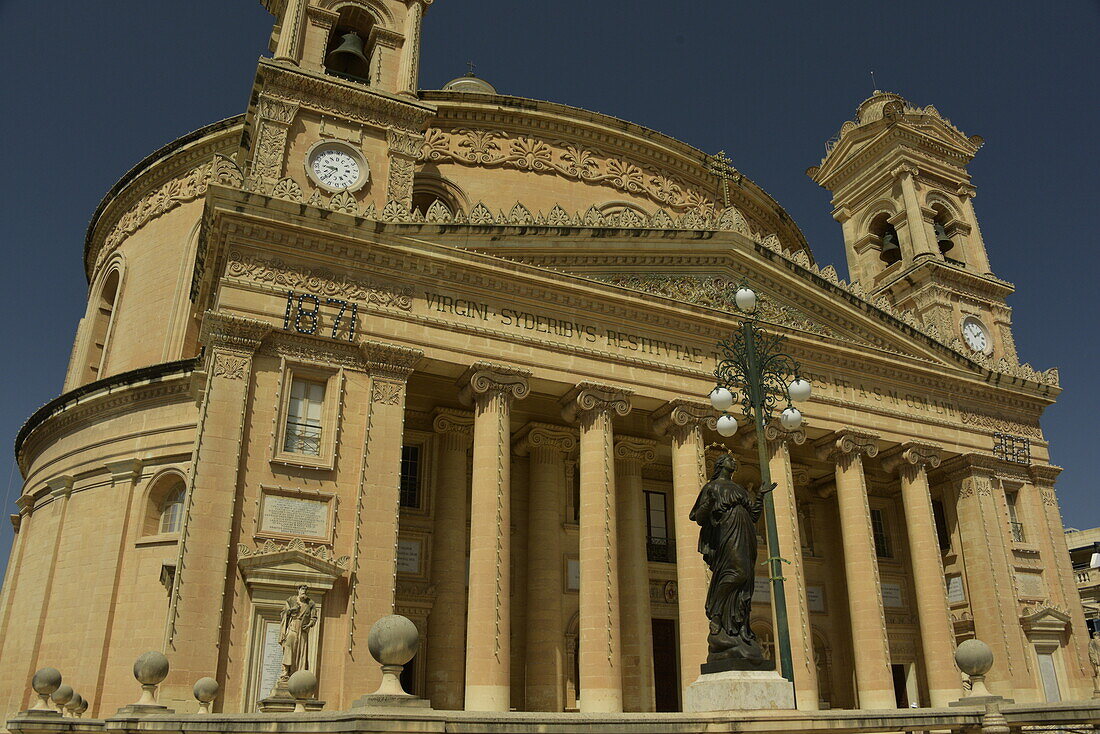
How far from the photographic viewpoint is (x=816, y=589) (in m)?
26.8

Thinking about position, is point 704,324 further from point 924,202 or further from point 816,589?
point 924,202

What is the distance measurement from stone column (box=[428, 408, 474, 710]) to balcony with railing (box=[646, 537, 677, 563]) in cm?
614

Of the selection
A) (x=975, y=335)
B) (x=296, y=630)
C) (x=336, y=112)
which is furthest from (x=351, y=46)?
(x=975, y=335)

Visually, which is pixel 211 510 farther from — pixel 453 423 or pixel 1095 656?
pixel 1095 656

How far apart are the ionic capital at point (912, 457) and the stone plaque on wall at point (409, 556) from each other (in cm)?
1355

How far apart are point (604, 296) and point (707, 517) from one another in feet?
33.7

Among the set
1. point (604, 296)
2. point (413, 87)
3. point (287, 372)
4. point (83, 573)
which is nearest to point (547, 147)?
point (413, 87)

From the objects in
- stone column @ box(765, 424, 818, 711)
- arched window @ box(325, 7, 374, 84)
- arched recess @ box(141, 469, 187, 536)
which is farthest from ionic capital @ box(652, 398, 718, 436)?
arched recess @ box(141, 469, 187, 536)

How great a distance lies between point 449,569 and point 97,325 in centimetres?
1846

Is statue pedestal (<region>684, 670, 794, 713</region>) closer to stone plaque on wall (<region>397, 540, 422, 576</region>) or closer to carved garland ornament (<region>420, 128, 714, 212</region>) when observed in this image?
stone plaque on wall (<region>397, 540, 422, 576</region>)

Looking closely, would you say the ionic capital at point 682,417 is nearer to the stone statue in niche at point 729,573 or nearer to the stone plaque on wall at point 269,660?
the stone statue in niche at point 729,573

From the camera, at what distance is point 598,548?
18.7m

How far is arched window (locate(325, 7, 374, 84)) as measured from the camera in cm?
2266

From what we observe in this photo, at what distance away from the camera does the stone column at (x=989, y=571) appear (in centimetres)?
2394
